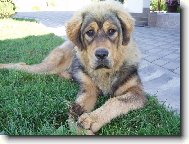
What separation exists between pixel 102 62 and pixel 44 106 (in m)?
0.42

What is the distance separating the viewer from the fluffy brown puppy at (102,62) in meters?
2.54

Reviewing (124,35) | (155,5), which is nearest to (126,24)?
(124,35)

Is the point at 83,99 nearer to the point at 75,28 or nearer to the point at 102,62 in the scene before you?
the point at 102,62

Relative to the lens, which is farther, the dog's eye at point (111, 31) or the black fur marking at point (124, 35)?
the black fur marking at point (124, 35)

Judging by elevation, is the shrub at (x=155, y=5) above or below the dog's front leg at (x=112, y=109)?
above

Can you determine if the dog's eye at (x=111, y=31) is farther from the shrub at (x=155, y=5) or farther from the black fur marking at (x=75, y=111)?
the black fur marking at (x=75, y=111)

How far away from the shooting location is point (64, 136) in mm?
2371

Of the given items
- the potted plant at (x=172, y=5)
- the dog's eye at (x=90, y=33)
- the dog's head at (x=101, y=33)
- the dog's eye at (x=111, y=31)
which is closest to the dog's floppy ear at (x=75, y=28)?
the dog's head at (x=101, y=33)

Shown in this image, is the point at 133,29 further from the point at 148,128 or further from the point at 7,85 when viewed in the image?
the point at 7,85

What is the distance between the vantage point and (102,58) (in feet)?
8.32

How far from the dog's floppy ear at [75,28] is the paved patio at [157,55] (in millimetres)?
42

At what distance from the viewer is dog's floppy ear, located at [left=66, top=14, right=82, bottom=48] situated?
2771 millimetres

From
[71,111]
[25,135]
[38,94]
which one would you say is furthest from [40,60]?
[25,135]

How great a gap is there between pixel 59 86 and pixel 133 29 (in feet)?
2.02
